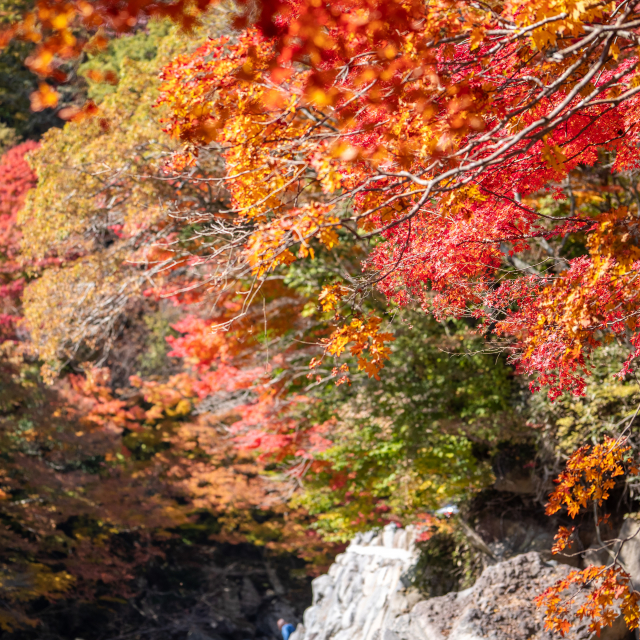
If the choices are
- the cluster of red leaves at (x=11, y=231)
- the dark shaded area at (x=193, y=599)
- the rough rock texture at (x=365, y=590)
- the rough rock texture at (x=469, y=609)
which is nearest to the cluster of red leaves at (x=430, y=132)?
the rough rock texture at (x=469, y=609)

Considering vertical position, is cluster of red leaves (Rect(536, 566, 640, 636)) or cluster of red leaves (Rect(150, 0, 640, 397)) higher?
cluster of red leaves (Rect(150, 0, 640, 397))

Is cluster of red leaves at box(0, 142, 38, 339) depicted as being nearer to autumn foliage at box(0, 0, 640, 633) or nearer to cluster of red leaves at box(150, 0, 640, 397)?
autumn foliage at box(0, 0, 640, 633)

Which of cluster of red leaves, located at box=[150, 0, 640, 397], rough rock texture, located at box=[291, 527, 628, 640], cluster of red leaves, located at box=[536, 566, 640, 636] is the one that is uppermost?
cluster of red leaves, located at box=[150, 0, 640, 397]

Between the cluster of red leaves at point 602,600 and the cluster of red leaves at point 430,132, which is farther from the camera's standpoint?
the cluster of red leaves at point 602,600

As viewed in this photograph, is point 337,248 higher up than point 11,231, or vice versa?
point 11,231

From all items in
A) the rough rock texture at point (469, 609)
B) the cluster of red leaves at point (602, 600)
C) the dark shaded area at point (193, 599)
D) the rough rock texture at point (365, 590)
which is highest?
the cluster of red leaves at point (602, 600)

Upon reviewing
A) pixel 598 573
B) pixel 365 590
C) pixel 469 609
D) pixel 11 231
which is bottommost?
pixel 365 590

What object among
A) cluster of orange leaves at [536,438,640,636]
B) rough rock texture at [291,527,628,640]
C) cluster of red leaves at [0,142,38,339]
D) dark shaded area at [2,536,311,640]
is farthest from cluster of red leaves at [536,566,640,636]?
dark shaded area at [2,536,311,640]

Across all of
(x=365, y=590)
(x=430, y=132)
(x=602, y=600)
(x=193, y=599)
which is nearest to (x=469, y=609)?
(x=602, y=600)

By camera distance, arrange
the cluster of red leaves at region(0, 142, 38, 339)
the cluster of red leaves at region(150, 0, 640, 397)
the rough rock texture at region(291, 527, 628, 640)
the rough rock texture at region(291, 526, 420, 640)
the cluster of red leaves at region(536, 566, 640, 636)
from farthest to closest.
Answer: the cluster of red leaves at region(0, 142, 38, 339) < the rough rock texture at region(291, 526, 420, 640) < the rough rock texture at region(291, 527, 628, 640) < the cluster of red leaves at region(536, 566, 640, 636) < the cluster of red leaves at region(150, 0, 640, 397)

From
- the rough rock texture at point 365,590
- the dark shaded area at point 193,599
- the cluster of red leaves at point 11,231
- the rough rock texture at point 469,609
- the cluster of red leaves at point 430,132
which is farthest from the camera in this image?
the dark shaded area at point 193,599

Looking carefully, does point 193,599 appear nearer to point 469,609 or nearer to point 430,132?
point 469,609

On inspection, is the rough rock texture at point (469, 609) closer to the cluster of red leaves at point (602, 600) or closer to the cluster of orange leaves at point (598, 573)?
the cluster of red leaves at point (602, 600)

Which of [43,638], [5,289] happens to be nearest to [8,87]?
[5,289]
